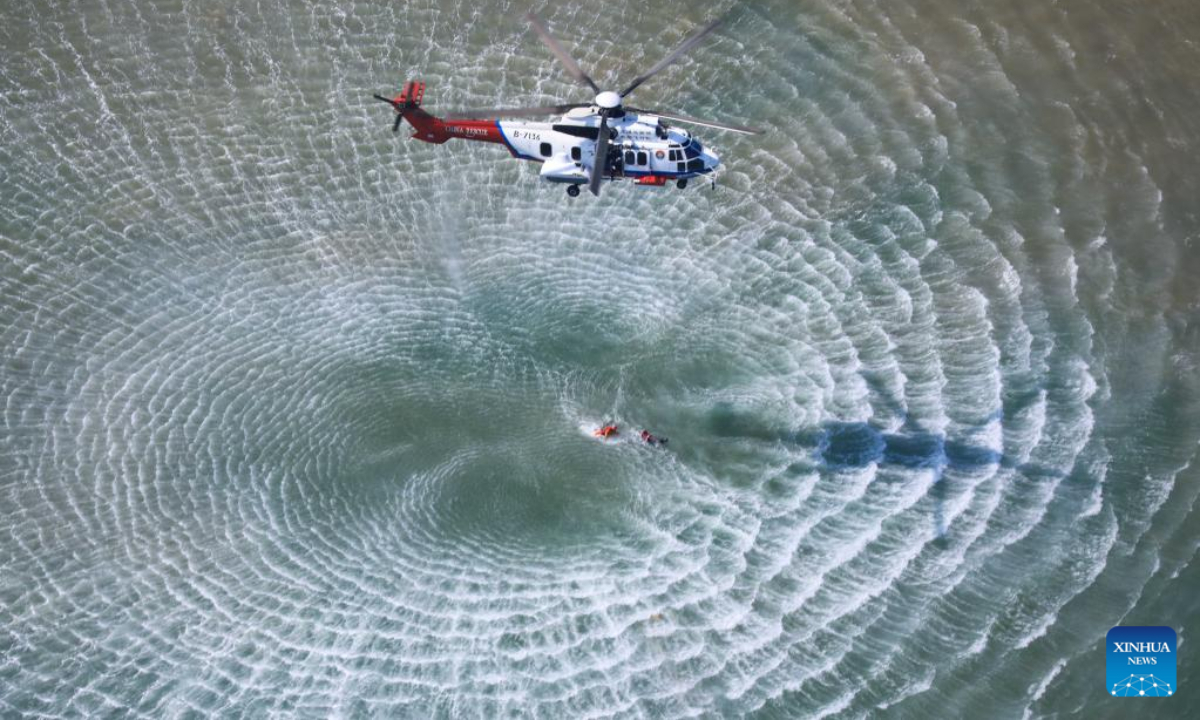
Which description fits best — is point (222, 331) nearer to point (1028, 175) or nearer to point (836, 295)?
point (836, 295)

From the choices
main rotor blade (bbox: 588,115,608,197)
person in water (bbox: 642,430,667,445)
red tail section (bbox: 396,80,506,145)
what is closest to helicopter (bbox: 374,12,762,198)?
red tail section (bbox: 396,80,506,145)

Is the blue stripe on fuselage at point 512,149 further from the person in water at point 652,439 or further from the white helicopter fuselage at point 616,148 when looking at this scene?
the person in water at point 652,439

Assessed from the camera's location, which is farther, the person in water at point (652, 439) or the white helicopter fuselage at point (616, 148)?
the person in water at point (652, 439)

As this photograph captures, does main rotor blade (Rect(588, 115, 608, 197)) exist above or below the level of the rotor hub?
below

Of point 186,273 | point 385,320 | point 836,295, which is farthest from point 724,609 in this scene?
point 186,273

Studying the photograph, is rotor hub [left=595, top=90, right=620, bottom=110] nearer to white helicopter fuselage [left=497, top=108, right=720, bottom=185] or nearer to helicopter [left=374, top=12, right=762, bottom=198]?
helicopter [left=374, top=12, right=762, bottom=198]

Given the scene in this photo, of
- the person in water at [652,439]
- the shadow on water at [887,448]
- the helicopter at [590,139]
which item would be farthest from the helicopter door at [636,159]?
the shadow on water at [887,448]
